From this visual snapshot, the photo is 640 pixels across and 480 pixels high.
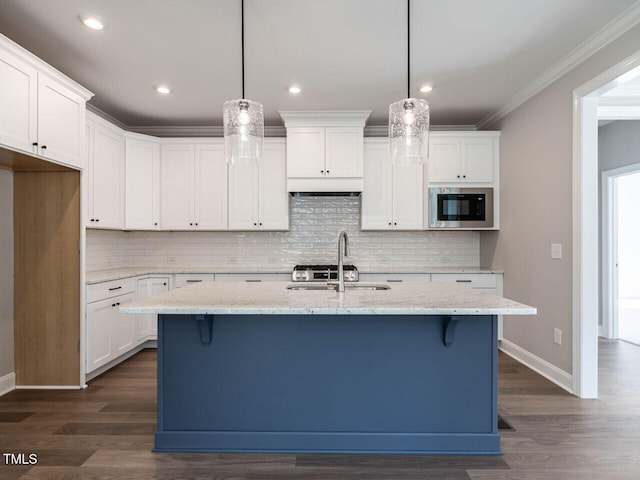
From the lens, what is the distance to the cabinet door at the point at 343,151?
4.36 meters

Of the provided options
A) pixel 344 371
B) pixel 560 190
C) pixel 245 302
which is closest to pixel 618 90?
pixel 560 190

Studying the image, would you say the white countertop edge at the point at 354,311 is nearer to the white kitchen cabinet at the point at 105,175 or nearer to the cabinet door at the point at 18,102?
the cabinet door at the point at 18,102

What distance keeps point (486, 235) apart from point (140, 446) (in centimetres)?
420

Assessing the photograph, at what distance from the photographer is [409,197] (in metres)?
4.54

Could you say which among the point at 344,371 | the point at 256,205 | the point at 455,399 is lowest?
the point at 455,399

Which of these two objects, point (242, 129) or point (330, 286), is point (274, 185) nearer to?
point (330, 286)

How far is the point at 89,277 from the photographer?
137 inches

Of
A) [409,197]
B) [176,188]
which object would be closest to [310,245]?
[409,197]

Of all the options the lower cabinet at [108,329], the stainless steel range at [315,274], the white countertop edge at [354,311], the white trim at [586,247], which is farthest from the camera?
the stainless steel range at [315,274]

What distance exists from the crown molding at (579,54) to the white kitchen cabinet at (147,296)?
4.18 meters

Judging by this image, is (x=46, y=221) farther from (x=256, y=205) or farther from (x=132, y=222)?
(x=256, y=205)

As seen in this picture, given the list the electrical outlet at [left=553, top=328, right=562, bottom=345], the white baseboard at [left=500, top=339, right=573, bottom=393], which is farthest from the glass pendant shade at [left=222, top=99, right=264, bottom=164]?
the white baseboard at [left=500, top=339, right=573, bottom=393]

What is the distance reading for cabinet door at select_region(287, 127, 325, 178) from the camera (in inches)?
172

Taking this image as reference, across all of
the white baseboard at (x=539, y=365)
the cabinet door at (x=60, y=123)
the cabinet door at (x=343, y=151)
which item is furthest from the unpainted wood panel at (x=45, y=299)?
the white baseboard at (x=539, y=365)
